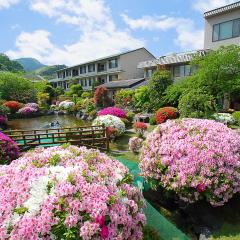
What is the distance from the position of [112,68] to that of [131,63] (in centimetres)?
382

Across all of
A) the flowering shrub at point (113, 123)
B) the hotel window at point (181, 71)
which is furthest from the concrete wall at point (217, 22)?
the flowering shrub at point (113, 123)

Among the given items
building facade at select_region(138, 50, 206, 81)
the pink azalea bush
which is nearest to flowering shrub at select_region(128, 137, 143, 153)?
building facade at select_region(138, 50, 206, 81)

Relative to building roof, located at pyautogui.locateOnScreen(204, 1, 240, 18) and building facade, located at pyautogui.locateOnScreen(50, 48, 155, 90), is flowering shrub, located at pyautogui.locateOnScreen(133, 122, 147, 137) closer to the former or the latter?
building roof, located at pyautogui.locateOnScreen(204, 1, 240, 18)

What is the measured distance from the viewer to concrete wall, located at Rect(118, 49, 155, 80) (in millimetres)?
49938

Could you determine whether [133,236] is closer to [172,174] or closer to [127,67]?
[172,174]

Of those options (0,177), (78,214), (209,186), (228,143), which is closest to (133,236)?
(78,214)

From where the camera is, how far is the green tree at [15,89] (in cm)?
4644

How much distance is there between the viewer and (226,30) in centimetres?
2933

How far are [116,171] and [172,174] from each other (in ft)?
9.38

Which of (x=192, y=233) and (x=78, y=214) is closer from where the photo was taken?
(x=78, y=214)

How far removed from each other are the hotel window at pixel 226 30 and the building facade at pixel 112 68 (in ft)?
68.6

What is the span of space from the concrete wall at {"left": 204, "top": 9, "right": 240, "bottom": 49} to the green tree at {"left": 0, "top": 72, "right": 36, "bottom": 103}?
30605 millimetres

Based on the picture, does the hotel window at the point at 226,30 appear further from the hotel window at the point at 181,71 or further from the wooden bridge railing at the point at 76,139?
the wooden bridge railing at the point at 76,139

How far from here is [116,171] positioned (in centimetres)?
514
